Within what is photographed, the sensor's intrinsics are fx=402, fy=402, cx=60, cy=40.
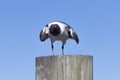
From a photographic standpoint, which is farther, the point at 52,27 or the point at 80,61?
the point at 52,27

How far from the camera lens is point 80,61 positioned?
19.1 feet

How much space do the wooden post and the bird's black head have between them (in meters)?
7.46

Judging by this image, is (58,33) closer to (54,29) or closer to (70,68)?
(54,29)

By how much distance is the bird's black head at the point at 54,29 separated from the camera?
13391 millimetres

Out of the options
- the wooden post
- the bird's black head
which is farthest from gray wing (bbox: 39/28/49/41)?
the wooden post

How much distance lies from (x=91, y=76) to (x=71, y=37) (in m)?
7.77

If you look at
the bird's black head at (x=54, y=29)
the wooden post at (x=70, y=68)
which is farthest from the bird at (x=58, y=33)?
the wooden post at (x=70, y=68)

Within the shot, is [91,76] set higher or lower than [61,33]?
lower

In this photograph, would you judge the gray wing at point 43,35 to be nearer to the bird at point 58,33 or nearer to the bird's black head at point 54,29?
the bird at point 58,33

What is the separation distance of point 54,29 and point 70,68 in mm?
7608

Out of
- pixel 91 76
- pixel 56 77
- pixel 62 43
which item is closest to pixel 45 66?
pixel 56 77

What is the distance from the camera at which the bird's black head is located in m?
13.4

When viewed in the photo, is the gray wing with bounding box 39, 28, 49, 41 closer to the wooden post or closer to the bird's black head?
the bird's black head

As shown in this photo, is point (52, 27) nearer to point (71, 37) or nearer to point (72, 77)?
point (71, 37)
